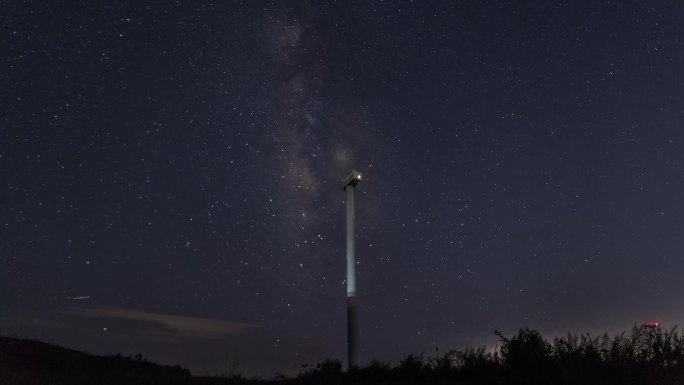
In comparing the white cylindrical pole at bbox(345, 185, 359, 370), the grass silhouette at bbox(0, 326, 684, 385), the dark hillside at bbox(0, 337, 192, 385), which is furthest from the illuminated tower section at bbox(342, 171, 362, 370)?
the dark hillside at bbox(0, 337, 192, 385)

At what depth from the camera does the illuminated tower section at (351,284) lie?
1798cm

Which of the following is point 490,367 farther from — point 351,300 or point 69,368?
point 69,368

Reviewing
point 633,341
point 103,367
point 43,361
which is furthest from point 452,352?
point 43,361

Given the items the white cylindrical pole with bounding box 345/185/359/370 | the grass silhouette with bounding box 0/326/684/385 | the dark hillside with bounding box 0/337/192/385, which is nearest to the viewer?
the grass silhouette with bounding box 0/326/684/385

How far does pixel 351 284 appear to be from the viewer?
19.4 metres

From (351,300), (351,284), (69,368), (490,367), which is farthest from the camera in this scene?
(351,284)

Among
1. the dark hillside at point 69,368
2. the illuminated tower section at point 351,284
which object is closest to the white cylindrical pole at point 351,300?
the illuminated tower section at point 351,284

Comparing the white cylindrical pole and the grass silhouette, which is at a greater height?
the white cylindrical pole

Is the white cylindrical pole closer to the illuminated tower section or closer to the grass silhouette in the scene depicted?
the illuminated tower section

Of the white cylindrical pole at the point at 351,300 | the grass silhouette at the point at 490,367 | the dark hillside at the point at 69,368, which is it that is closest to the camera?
the grass silhouette at the point at 490,367

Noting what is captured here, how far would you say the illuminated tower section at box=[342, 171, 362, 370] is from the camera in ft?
59.0

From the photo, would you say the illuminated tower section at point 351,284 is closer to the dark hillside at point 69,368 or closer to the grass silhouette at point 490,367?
the grass silhouette at point 490,367

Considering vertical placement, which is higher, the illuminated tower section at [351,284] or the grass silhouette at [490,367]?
the illuminated tower section at [351,284]

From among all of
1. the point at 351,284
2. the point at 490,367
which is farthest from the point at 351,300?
the point at 490,367
